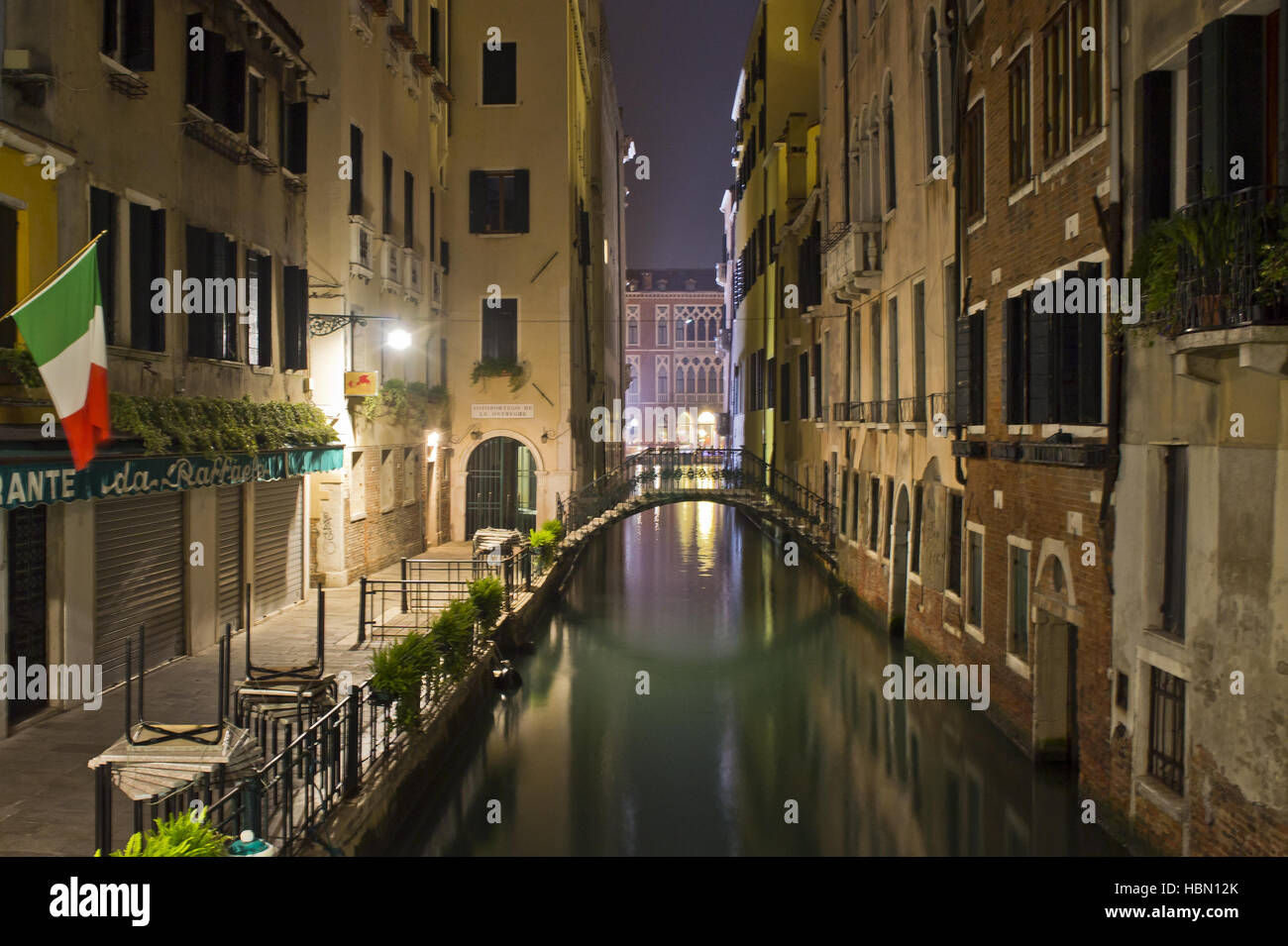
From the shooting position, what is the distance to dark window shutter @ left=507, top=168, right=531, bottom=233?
28.3m

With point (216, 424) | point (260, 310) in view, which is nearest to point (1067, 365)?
point (216, 424)

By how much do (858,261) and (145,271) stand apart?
1244cm

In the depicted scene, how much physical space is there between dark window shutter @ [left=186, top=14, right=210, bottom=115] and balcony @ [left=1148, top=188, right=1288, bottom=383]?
11560mm

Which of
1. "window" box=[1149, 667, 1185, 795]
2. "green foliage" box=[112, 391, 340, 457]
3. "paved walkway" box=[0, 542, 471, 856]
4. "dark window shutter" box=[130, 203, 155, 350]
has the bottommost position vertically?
"paved walkway" box=[0, 542, 471, 856]

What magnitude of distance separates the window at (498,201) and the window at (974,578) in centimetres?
1771

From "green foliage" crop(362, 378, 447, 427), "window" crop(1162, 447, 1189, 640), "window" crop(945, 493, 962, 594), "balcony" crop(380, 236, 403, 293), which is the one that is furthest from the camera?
"balcony" crop(380, 236, 403, 293)

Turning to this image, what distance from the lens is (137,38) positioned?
471 inches

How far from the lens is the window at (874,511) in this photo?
21078 mm

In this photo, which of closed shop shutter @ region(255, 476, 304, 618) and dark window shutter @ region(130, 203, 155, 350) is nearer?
dark window shutter @ region(130, 203, 155, 350)

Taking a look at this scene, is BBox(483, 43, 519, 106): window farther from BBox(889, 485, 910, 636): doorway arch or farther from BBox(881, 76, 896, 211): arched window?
BBox(889, 485, 910, 636): doorway arch

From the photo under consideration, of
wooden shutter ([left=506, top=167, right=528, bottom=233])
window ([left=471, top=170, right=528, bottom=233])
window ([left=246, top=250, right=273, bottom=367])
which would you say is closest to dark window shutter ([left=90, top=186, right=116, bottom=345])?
window ([left=246, top=250, right=273, bottom=367])

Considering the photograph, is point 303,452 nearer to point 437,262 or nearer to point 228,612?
point 228,612
